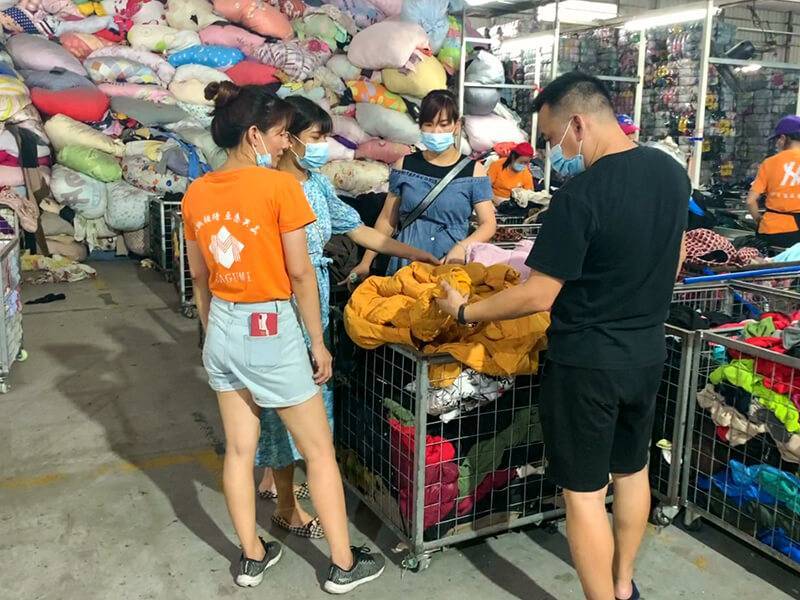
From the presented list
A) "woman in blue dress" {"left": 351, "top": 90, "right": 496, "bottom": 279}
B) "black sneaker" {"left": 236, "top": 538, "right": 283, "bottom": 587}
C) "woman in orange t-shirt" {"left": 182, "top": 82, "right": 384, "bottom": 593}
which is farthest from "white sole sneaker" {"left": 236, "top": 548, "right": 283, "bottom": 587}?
"woman in blue dress" {"left": 351, "top": 90, "right": 496, "bottom": 279}

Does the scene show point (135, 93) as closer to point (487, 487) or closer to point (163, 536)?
point (163, 536)

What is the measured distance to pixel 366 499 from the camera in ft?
8.99

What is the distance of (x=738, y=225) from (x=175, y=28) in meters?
5.86

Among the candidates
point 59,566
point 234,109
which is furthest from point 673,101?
point 59,566

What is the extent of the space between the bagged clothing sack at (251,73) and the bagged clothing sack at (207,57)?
10cm

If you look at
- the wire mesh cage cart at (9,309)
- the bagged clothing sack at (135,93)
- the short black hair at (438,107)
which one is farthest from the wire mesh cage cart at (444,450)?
the bagged clothing sack at (135,93)

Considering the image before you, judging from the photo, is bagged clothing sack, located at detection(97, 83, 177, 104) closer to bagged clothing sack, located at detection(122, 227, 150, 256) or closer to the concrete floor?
bagged clothing sack, located at detection(122, 227, 150, 256)

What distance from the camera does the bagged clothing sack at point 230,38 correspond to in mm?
7934

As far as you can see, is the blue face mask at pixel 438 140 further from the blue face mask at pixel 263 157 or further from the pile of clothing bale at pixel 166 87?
the pile of clothing bale at pixel 166 87

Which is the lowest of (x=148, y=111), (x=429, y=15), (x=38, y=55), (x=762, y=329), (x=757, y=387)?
(x=757, y=387)

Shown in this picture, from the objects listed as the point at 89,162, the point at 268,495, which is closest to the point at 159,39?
the point at 89,162

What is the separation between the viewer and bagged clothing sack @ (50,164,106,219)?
7.12 meters

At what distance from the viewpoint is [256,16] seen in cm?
793

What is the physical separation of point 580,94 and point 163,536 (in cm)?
197
